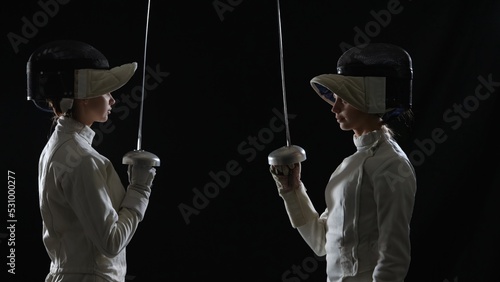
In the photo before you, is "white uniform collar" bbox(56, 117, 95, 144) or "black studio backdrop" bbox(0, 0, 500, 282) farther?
"black studio backdrop" bbox(0, 0, 500, 282)

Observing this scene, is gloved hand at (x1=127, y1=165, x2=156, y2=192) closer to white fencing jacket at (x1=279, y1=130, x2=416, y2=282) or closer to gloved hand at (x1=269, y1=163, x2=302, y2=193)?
gloved hand at (x1=269, y1=163, x2=302, y2=193)

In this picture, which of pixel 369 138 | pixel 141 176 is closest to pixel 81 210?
pixel 141 176

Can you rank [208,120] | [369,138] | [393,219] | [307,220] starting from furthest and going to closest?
[208,120] → [307,220] → [369,138] → [393,219]

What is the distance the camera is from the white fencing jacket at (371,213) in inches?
66.9

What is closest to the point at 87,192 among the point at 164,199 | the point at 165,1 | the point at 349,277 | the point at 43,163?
the point at 43,163

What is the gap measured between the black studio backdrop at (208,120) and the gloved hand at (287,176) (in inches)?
29.7

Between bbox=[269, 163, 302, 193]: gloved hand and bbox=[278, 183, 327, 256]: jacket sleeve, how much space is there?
2 centimetres

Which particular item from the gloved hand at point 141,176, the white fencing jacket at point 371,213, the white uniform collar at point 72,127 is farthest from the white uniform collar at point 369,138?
the white uniform collar at point 72,127

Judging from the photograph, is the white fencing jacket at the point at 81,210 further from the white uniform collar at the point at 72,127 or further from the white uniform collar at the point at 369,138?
the white uniform collar at the point at 369,138

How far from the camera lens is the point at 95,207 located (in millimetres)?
1748

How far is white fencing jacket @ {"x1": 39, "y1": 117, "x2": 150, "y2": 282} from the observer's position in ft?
5.77

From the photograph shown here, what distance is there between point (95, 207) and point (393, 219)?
712 millimetres

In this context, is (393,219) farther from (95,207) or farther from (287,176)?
(95,207)

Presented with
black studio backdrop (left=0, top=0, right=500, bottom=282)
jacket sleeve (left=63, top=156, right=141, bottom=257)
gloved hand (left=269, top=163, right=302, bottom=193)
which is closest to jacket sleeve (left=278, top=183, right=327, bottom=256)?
gloved hand (left=269, top=163, right=302, bottom=193)
